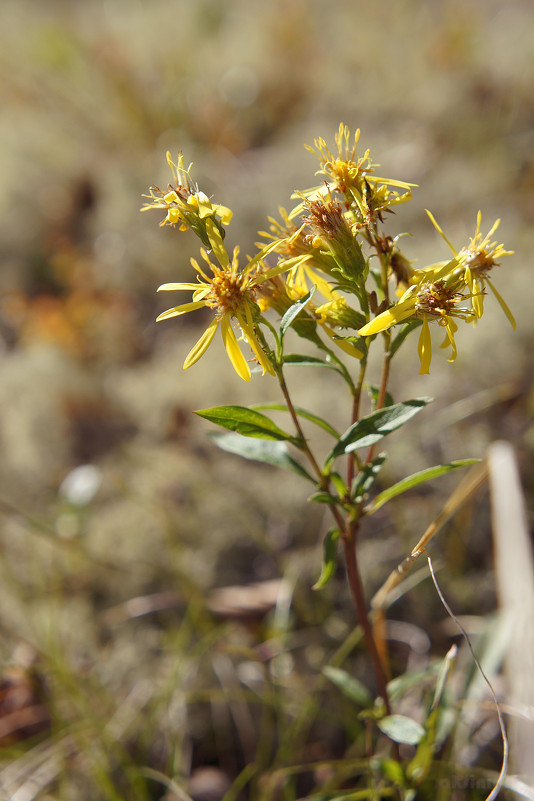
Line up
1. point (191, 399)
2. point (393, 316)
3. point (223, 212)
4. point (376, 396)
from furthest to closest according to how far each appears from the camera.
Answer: point (191, 399) → point (376, 396) → point (223, 212) → point (393, 316)

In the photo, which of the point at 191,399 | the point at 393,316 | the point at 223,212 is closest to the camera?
the point at 393,316

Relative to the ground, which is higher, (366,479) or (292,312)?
(292,312)

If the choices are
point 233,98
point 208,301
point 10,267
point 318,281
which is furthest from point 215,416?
point 233,98

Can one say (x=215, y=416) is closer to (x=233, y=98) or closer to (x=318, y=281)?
(x=318, y=281)

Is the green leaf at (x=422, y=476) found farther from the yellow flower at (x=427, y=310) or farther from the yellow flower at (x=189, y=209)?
the yellow flower at (x=189, y=209)

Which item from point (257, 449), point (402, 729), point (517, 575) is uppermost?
point (257, 449)

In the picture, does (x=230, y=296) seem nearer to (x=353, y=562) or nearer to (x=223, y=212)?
(x=223, y=212)

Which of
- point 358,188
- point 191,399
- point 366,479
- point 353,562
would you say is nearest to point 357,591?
point 353,562

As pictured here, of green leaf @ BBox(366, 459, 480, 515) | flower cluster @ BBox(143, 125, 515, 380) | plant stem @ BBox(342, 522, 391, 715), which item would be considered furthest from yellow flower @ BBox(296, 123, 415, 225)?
plant stem @ BBox(342, 522, 391, 715)
